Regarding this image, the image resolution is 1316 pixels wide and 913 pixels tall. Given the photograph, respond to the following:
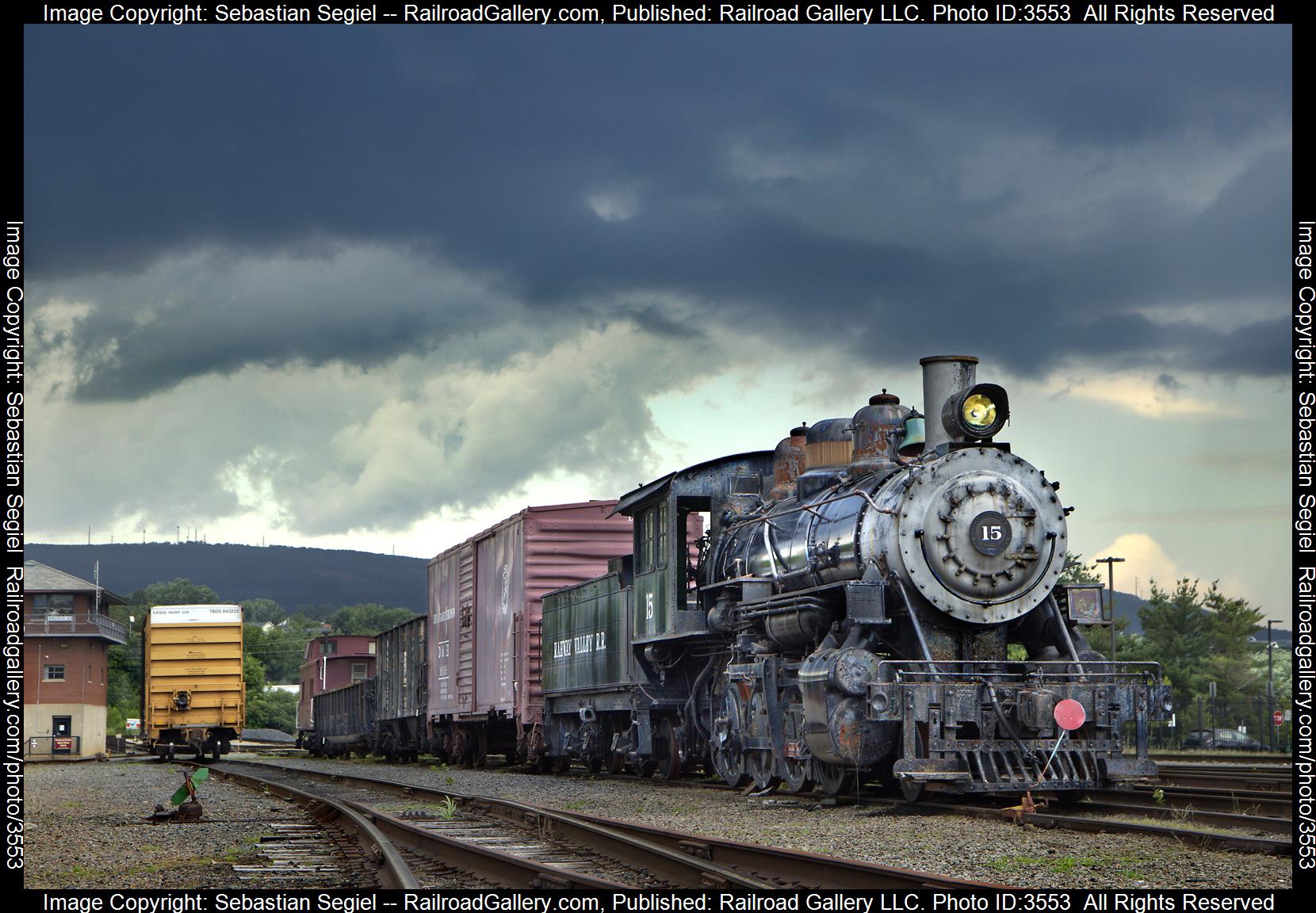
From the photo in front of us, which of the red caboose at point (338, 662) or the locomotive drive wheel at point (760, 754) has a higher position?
the locomotive drive wheel at point (760, 754)

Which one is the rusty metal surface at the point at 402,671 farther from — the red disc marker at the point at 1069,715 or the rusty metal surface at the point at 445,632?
the red disc marker at the point at 1069,715

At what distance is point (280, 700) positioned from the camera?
110125mm

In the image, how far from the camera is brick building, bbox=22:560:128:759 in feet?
167

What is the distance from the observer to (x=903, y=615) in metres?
13.4

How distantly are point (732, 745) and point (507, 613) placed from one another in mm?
9428

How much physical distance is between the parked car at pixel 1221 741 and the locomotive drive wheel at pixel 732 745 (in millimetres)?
23116

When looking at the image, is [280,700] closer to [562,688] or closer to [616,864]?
[562,688]

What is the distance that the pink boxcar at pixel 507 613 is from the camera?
919 inches

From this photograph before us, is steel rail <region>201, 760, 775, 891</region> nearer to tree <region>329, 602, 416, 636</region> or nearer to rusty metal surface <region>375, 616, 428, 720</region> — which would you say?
rusty metal surface <region>375, 616, 428, 720</region>

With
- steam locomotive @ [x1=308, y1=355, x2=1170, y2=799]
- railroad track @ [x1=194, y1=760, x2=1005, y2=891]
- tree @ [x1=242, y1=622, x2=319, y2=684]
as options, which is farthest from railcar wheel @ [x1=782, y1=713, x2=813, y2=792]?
tree @ [x1=242, y1=622, x2=319, y2=684]

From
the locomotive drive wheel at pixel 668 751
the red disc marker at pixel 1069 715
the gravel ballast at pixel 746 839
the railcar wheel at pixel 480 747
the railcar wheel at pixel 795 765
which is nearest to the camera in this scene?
the gravel ballast at pixel 746 839

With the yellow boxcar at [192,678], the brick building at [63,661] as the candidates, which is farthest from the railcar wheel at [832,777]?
the brick building at [63,661]

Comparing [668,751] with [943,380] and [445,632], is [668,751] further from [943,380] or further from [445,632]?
[445,632]
